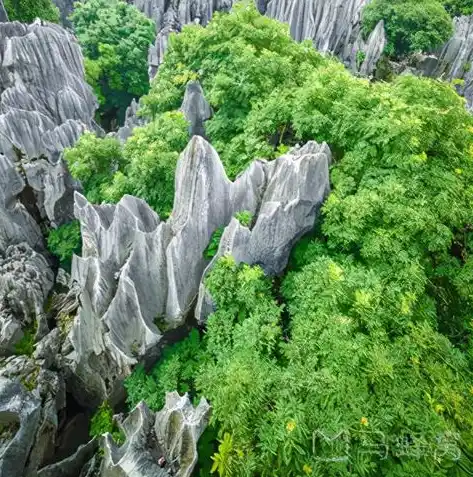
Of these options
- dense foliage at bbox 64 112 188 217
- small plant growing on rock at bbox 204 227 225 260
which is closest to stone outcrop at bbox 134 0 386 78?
dense foliage at bbox 64 112 188 217

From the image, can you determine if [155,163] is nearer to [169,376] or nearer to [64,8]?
[169,376]

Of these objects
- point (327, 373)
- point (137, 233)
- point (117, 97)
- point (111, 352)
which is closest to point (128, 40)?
point (117, 97)

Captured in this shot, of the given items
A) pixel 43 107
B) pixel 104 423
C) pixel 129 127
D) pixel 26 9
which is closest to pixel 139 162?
pixel 104 423

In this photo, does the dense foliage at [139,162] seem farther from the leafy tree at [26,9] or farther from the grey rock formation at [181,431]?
the leafy tree at [26,9]

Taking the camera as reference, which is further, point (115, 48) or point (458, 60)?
point (458, 60)

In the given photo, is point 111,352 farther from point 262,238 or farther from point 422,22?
point 422,22

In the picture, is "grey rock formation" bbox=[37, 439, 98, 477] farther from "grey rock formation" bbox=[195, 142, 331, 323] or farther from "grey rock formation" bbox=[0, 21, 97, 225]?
"grey rock formation" bbox=[0, 21, 97, 225]
